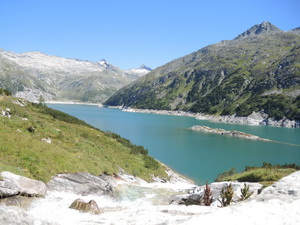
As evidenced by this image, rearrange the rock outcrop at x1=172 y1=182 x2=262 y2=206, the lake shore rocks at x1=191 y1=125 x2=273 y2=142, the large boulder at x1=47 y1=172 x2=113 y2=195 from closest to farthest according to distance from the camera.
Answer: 1. the rock outcrop at x1=172 y1=182 x2=262 y2=206
2. the large boulder at x1=47 y1=172 x2=113 y2=195
3. the lake shore rocks at x1=191 y1=125 x2=273 y2=142

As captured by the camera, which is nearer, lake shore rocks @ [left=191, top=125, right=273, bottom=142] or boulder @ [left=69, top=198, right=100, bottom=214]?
boulder @ [left=69, top=198, right=100, bottom=214]

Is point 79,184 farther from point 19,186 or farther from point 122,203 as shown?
point 19,186

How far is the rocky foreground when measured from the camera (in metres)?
9.46

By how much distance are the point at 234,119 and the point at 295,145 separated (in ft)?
313

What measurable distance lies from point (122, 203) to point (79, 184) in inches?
147

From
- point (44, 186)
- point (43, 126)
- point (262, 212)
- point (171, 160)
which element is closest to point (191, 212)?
point (262, 212)

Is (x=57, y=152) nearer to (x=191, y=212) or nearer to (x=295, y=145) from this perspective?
(x=191, y=212)

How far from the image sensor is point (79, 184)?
65.0 ft

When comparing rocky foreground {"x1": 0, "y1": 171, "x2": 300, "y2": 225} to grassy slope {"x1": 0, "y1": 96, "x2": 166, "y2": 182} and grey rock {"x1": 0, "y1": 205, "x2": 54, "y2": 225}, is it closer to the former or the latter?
grey rock {"x1": 0, "y1": 205, "x2": 54, "y2": 225}

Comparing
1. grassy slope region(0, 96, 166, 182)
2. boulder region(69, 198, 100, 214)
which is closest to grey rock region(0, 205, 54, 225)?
boulder region(69, 198, 100, 214)

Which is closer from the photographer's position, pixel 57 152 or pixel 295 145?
pixel 57 152

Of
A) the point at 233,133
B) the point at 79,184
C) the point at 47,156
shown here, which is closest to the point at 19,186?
the point at 79,184

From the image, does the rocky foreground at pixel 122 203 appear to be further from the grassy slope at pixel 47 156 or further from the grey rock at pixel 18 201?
the grassy slope at pixel 47 156

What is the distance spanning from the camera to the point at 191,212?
11914 millimetres
